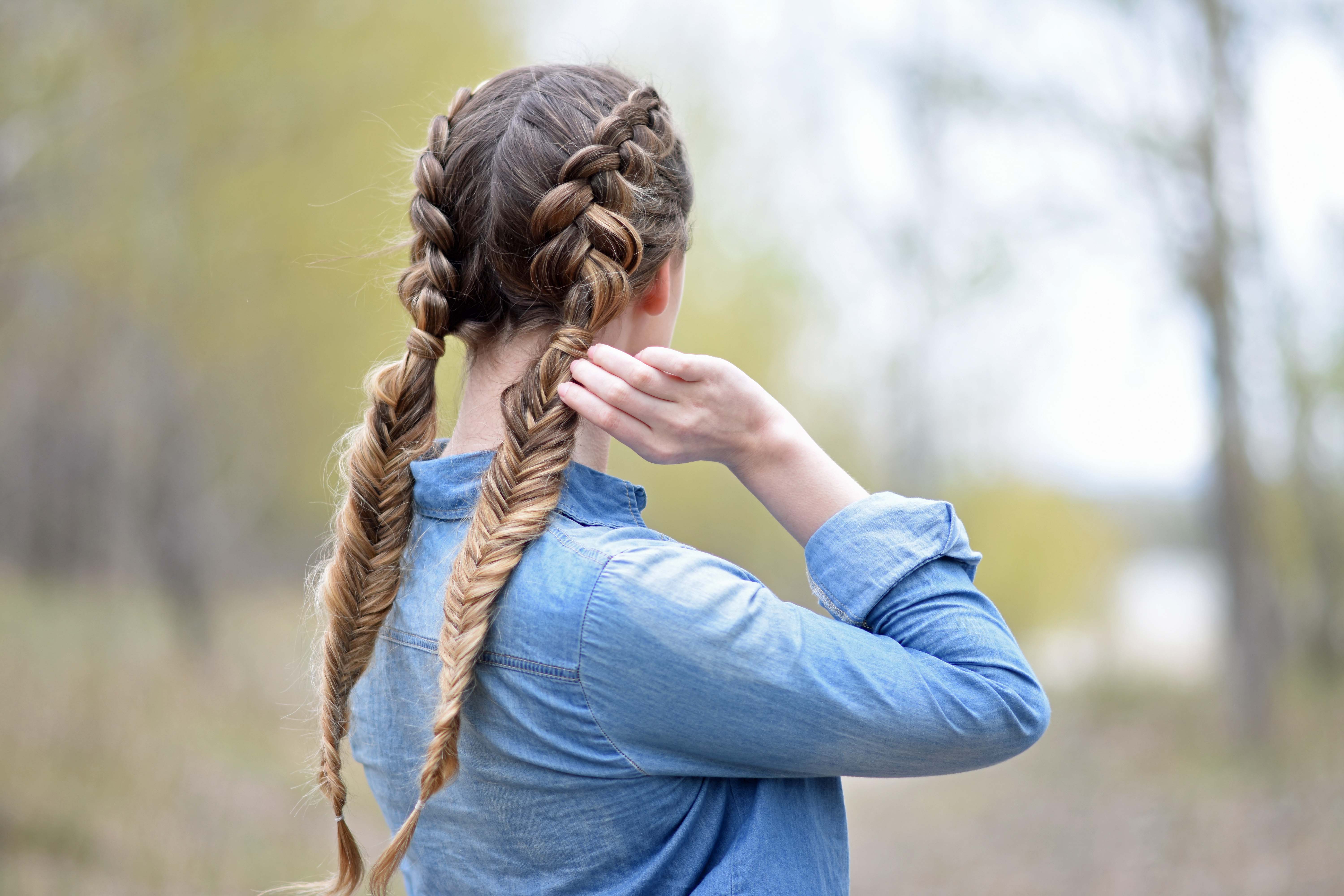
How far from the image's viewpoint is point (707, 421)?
1000mm

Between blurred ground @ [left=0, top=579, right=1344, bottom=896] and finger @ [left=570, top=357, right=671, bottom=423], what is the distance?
9.17ft

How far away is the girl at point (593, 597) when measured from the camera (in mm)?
887

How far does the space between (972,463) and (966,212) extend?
3220mm

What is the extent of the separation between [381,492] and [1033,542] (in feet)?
29.9

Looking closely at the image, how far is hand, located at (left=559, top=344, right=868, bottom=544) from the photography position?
3.22ft

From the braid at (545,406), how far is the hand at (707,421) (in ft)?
0.14

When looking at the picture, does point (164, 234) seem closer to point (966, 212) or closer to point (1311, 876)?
point (966, 212)

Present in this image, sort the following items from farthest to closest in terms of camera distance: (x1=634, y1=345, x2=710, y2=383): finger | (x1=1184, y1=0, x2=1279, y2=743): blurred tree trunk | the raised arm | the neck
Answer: (x1=1184, y1=0, x2=1279, y2=743): blurred tree trunk < the neck < (x1=634, y1=345, x2=710, y2=383): finger < the raised arm

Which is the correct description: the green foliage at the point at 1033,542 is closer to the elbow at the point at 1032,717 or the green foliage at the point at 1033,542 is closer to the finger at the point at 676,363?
the elbow at the point at 1032,717

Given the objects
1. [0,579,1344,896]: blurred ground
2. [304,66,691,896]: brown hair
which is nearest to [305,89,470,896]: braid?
[304,66,691,896]: brown hair

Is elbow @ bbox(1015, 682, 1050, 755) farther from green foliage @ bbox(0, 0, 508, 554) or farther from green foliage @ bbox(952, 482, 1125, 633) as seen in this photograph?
green foliage @ bbox(952, 482, 1125, 633)

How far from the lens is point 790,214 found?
31.6 ft

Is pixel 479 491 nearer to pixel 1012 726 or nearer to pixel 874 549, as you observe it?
pixel 874 549

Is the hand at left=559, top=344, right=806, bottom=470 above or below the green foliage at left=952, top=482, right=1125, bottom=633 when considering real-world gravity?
above
